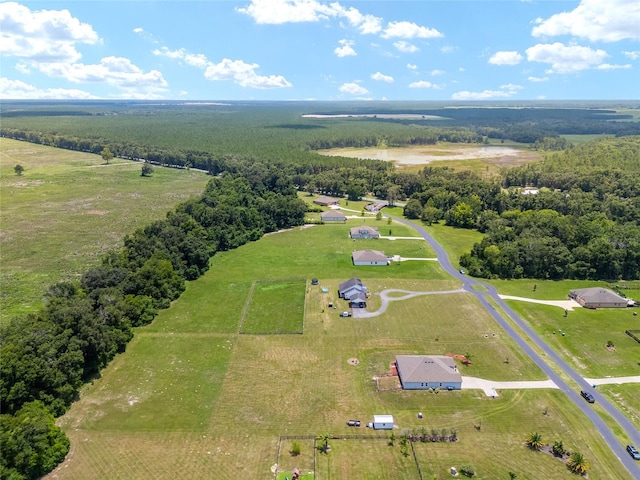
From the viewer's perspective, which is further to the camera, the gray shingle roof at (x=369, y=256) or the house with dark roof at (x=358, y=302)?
the gray shingle roof at (x=369, y=256)

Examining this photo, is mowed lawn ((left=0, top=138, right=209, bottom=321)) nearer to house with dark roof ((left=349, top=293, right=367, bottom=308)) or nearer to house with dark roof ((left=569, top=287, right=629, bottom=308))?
house with dark roof ((left=349, top=293, right=367, bottom=308))

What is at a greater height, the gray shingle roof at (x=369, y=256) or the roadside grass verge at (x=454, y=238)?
→ the gray shingle roof at (x=369, y=256)

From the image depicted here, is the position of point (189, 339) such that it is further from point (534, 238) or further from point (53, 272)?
point (534, 238)

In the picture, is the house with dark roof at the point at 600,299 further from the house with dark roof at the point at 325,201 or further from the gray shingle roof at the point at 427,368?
the house with dark roof at the point at 325,201

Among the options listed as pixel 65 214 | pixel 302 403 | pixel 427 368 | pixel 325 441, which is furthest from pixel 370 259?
pixel 65 214

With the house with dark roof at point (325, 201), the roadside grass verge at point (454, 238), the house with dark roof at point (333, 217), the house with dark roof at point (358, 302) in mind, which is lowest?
the house with dark roof at point (358, 302)

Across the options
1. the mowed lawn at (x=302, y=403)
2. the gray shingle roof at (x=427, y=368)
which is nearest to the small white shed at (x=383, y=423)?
the mowed lawn at (x=302, y=403)

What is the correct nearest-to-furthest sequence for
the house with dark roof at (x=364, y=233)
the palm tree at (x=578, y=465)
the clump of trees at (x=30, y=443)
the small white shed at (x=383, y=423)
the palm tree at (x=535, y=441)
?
1. the clump of trees at (x=30, y=443)
2. the palm tree at (x=578, y=465)
3. the palm tree at (x=535, y=441)
4. the small white shed at (x=383, y=423)
5. the house with dark roof at (x=364, y=233)

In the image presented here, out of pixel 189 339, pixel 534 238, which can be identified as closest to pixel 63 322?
pixel 189 339
